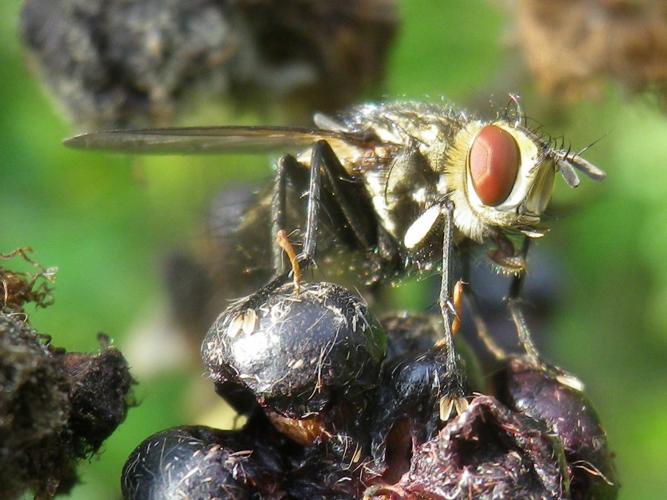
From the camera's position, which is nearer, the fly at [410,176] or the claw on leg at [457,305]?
the claw on leg at [457,305]

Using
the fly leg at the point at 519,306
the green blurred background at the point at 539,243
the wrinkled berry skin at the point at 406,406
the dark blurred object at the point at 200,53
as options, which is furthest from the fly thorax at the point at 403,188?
the green blurred background at the point at 539,243

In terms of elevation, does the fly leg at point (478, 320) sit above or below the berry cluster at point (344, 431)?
below

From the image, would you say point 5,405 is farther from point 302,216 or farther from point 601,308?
point 601,308

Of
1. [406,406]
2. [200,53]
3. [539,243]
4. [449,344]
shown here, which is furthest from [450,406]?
[539,243]

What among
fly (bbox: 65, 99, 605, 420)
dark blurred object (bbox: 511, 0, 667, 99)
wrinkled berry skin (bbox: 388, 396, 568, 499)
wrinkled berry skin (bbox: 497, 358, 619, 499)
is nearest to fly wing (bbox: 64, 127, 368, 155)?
fly (bbox: 65, 99, 605, 420)

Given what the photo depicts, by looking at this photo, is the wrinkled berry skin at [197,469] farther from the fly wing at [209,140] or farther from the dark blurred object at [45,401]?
the fly wing at [209,140]

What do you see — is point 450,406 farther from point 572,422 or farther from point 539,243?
point 539,243

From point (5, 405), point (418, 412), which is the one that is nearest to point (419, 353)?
point (418, 412)
